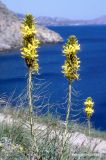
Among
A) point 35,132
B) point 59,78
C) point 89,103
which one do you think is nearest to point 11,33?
point 59,78

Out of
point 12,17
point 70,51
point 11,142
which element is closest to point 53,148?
point 11,142

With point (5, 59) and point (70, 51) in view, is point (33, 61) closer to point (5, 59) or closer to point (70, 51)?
point (70, 51)

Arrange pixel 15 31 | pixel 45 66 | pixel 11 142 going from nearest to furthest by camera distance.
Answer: pixel 11 142 → pixel 45 66 → pixel 15 31

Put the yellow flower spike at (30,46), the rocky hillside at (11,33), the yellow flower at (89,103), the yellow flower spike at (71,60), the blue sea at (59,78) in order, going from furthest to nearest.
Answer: the rocky hillside at (11,33)
the blue sea at (59,78)
the yellow flower at (89,103)
the yellow flower spike at (71,60)
the yellow flower spike at (30,46)

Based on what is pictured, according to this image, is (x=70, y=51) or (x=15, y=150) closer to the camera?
(x=70, y=51)

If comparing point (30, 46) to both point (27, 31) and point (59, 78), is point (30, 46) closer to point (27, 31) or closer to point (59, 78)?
point (27, 31)

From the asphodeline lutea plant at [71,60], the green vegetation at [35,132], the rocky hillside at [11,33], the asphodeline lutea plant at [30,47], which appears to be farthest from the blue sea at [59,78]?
the asphodeline lutea plant at [30,47]

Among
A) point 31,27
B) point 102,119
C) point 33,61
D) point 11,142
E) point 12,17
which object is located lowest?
point 102,119

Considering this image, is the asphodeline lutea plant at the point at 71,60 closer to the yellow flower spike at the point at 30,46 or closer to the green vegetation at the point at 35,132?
the green vegetation at the point at 35,132

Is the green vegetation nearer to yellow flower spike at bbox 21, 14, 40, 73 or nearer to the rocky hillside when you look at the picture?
yellow flower spike at bbox 21, 14, 40, 73

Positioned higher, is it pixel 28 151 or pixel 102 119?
pixel 28 151
